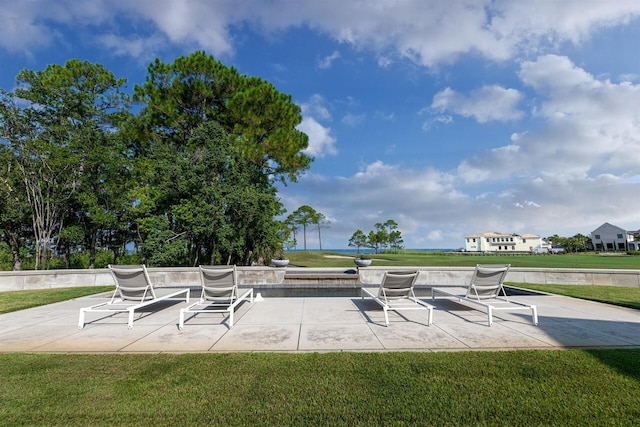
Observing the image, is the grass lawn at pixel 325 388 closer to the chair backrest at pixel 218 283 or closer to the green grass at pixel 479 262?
the chair backrest at pixel 218 283

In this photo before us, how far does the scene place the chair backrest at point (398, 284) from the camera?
5.90 m

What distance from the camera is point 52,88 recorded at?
15648 millimetres

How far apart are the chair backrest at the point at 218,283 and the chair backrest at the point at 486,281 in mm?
5021

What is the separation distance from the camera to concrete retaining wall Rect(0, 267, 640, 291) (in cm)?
1071

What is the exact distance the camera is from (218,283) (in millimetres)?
6137

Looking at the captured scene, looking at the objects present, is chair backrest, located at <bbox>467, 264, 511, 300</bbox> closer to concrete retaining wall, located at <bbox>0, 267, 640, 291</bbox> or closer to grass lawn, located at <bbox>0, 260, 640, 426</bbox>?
grass lawn, located at <bbox>0, 260, 640, 426</bbox>

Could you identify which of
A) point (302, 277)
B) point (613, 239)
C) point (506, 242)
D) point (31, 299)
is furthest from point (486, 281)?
point (506, 242)

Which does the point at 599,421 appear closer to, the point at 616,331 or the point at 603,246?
the point at 616,331

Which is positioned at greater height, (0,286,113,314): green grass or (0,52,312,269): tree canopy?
(0,52,312,269): tree canopy

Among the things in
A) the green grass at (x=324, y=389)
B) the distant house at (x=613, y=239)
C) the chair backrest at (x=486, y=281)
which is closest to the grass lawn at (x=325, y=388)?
the green grass at (x=324, y=389)

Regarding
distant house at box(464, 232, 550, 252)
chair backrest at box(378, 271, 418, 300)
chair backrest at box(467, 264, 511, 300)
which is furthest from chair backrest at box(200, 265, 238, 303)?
distant house at box(464, 232, 550, 252)

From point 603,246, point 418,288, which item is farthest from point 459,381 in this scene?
point 603,246

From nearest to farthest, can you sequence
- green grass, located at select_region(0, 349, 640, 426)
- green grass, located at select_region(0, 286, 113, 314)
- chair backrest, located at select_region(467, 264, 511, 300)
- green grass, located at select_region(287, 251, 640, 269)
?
1. green grass, located at select_region(0, 349, 640, 426)
2. chair backrest, located at select_region(467, 264, 511, 300)
3. green grass, located at select_region(0, 286, 113, 314)
4. green grass, located at select_region(287, 251, 640, 269)

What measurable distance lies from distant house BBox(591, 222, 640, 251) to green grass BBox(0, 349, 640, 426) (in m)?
88.7
